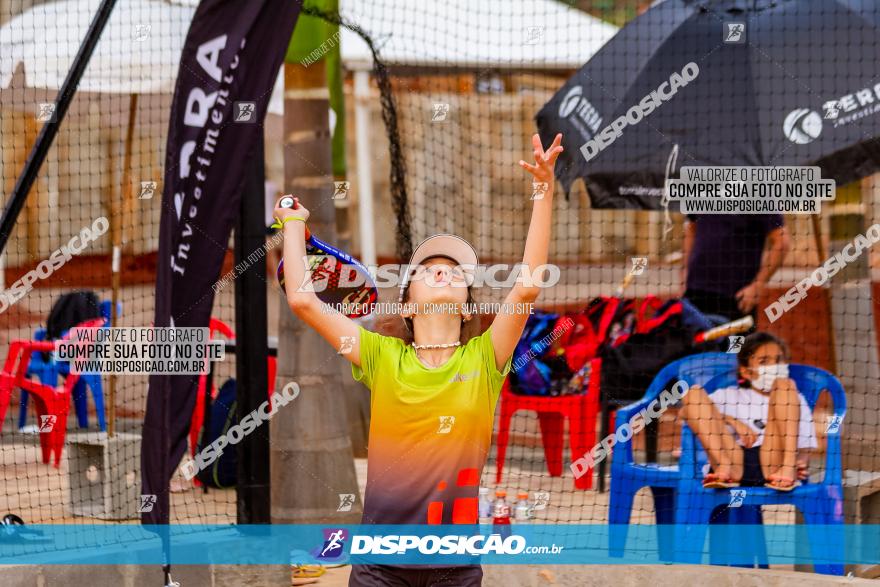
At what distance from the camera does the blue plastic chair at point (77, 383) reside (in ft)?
28.3

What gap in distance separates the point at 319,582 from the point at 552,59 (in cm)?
556

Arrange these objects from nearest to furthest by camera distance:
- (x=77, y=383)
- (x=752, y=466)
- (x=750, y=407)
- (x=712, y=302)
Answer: (x=752, y=466) < (x=750, y=407) < (x=712, y=302) < (x=77, y=383)

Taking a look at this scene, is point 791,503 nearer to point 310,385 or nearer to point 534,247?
point 310,385

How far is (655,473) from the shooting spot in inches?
239

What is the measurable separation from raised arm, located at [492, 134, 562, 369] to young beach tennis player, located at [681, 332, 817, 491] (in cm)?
242

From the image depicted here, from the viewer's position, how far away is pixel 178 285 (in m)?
5.46

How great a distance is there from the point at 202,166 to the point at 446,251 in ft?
6.57

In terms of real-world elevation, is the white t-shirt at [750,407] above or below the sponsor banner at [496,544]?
above

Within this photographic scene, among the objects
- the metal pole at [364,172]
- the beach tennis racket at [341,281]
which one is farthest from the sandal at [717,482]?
the metal pole at [364,172]

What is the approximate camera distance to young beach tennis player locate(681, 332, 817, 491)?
19.0 feet

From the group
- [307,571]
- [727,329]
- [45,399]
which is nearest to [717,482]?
[727,329]

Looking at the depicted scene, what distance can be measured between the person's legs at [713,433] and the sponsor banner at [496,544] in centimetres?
21

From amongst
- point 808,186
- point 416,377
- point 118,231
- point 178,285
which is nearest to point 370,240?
point 118,231

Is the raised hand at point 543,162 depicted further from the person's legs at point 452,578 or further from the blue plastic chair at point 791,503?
the blue plastic chair at point 791,503
